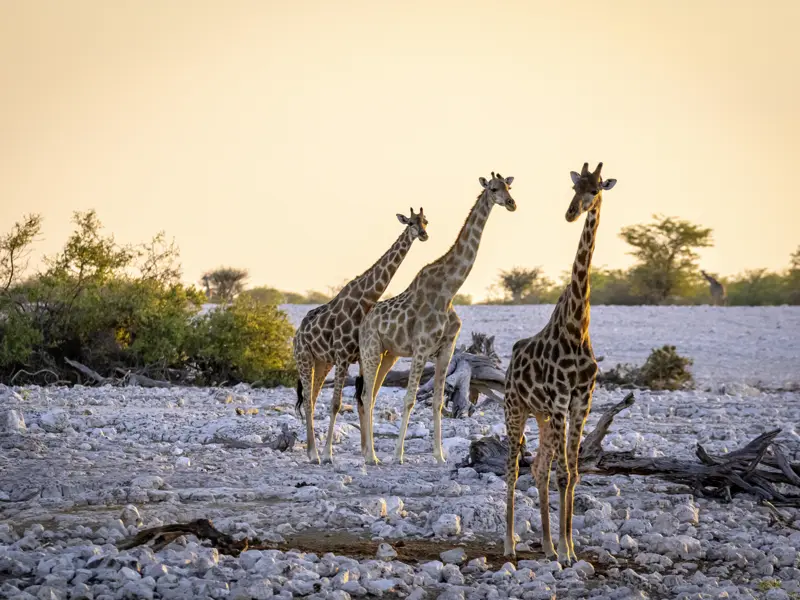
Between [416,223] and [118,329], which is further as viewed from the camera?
[118,329]

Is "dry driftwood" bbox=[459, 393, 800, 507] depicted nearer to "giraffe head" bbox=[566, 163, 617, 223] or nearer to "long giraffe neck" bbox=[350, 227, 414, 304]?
"giraffe head" bbox=[566, 163, 617, 223]

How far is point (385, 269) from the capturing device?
1118 cm

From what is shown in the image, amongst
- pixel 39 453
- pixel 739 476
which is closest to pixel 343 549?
pixel 739 476

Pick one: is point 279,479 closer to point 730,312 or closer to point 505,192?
point 505,192

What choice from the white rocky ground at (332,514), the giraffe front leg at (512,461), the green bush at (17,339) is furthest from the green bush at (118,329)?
the giraffe front leg at (512,461)

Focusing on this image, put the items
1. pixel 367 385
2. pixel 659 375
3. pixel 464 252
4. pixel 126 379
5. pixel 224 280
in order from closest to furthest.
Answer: pixel 367 385 → pixel 464 252 → pixel 126 379 → pixel 659 375 → pixel 224 280

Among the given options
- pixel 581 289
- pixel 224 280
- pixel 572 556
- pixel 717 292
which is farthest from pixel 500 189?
pixel 717 292

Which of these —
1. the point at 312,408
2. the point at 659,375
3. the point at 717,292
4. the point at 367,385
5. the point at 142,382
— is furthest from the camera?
the point at 717,292

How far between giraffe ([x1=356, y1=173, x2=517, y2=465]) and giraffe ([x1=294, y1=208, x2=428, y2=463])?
272mm

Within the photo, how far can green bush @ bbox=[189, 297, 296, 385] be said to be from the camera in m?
18.7

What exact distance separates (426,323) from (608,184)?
3822 millimetres

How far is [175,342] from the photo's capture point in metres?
18.4

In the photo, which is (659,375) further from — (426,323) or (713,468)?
(713,468)

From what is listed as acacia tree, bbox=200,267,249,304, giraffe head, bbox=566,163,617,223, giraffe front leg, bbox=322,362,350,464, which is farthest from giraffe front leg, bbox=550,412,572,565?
acacia tree, bbox=200,267,249,304
